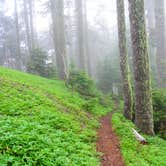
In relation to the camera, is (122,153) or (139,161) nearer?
(139,161)

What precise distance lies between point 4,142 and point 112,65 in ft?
60.4

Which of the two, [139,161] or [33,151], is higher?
[33,151]

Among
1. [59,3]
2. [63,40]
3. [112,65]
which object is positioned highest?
[59,3]

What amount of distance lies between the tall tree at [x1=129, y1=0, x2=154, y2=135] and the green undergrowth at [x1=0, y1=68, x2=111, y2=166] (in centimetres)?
177

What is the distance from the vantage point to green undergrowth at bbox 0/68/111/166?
16.0ft

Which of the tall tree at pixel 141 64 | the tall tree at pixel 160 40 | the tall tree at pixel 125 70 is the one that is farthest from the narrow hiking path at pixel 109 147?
the tall tree at pixel 160 40

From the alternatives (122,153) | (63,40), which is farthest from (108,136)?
(63,40)

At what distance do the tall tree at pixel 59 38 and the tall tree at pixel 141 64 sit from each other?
9073mm

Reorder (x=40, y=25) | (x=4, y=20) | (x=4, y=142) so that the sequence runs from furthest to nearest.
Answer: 1. (x=40, y=25)
2. (x=4, y=20)
3. (x=4, y=142)

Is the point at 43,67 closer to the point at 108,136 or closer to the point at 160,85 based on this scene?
the point at 160,85

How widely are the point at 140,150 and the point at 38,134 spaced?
10.1ft

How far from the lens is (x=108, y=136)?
866cm

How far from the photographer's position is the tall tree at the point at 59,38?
710 inches

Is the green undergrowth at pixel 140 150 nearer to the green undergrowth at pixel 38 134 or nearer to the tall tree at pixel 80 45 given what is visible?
the green undergrowth at pixel 38 134
